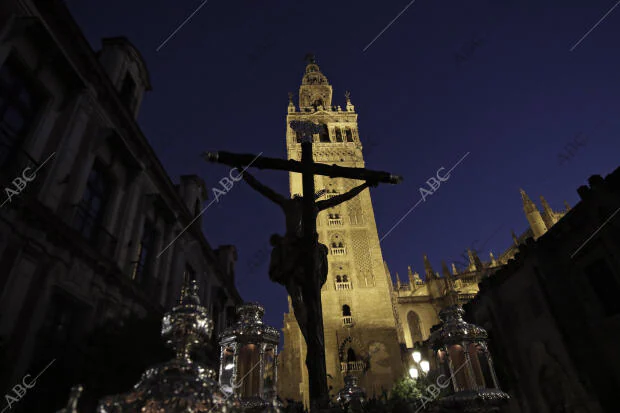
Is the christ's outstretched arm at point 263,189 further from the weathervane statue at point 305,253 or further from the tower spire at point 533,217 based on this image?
the tower spire at point 533,217

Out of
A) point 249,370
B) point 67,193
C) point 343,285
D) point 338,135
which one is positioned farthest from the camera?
point 338,135

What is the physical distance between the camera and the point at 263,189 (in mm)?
6453

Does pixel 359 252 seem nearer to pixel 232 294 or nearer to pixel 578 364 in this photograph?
pixel 232 294

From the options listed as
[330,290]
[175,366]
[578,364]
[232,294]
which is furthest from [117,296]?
[330,290]

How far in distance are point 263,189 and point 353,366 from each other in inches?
977

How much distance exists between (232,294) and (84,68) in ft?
52.8

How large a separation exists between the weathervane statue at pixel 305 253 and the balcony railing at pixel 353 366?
24.0 metres

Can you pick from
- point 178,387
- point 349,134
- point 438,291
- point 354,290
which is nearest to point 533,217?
point 438,291

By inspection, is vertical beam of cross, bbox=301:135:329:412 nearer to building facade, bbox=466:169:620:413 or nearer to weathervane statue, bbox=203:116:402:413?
weathervane statue, bbox=203:116:402:413

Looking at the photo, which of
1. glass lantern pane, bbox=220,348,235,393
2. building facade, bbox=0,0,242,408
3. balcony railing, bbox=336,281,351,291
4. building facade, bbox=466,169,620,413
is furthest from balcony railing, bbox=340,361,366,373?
glass lantern pane, bbox=220,348,235,393

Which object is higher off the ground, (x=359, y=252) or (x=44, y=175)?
(x=359, y=252)

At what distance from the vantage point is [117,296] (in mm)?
11102

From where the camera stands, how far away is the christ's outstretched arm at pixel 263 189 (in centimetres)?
629

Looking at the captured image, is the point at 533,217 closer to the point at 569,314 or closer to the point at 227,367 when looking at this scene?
the point at 569,314
